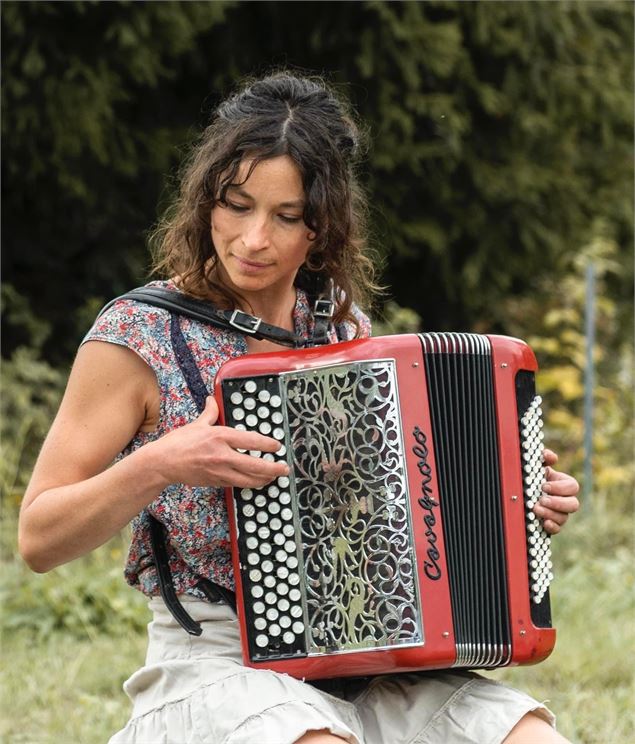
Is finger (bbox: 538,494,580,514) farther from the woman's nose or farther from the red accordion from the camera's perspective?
the woman's nose

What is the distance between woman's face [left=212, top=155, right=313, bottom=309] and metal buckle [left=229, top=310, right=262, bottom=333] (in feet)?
0.18

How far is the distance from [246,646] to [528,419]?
697 millimetres

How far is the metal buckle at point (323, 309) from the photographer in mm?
2684

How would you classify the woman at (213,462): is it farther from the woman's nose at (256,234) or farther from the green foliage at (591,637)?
A: the green foliage at (591,637)

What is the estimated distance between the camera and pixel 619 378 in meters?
7.82

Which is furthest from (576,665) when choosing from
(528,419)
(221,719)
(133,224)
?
(133,224)

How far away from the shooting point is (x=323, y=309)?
2697 millimetres

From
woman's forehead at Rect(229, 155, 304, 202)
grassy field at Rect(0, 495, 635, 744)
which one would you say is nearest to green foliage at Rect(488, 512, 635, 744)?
grassy field at Rect(0, 495, 635, 744)

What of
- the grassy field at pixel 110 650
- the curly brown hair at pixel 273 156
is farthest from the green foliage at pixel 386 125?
the curly brown hair at pixel 273 156

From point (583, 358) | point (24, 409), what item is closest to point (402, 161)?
point (583, 358)

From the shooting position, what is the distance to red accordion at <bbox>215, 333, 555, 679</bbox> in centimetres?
229

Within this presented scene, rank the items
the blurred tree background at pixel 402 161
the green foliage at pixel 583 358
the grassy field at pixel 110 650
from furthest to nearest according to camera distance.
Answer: the green foliage at pixel 583 358, the blurred tree background at pixel 402 161, the grassy field at pixel 110 650

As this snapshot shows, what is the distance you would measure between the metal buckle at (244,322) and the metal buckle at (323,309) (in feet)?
0.63

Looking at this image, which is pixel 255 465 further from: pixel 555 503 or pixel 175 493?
pixel 555 503
